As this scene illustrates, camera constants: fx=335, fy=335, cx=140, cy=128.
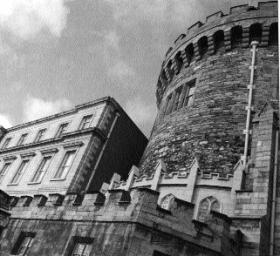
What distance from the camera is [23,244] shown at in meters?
8.87

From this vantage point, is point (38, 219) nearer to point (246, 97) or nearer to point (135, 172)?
point (135, 172)

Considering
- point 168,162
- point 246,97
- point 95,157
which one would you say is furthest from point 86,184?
point 246,97

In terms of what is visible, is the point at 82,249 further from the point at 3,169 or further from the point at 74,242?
the point at 3,169

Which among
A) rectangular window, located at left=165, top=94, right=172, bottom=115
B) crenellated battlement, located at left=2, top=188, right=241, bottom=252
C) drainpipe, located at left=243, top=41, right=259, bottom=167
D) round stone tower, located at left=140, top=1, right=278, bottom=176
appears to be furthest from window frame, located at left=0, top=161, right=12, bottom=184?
drainpipe, located at left=243, top=41, right=259, bottom=167

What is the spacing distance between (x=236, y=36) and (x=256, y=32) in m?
0.87

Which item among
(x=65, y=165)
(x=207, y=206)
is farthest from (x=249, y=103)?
(x=65, y=165)

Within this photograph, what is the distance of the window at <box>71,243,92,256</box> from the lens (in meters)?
7.34

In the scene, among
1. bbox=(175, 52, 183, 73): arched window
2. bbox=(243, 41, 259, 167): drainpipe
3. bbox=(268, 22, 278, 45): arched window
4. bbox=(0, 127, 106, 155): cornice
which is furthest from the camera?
bbox=(175, 52, 183, 73): arched window

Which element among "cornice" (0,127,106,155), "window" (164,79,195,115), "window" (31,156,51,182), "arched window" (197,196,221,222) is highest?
"window" (164,79,195,115)

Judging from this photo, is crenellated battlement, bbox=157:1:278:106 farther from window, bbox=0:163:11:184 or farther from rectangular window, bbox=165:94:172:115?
window, bbox=0:163:11:184

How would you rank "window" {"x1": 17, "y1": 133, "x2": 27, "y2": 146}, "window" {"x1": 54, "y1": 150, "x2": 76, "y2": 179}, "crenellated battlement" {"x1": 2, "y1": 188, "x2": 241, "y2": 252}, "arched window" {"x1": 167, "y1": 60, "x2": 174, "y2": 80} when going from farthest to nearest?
"window" {"x1": 17, "y1": 133, "x2": 27, "y2": 146} < "arched window" {"x1": 167, "y1": 60, "x2": 174, "y2": 80} < "window" {"x1": 54, "y1": 150, "x2": 76, "y2": 179} < "crenellated battlement" {"x1": 2, "y1": 188, "x2": 241, "y2": 252}

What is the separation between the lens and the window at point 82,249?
7.34 meters

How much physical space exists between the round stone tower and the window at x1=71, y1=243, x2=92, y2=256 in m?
5.38

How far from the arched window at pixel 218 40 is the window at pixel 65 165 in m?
8.64
